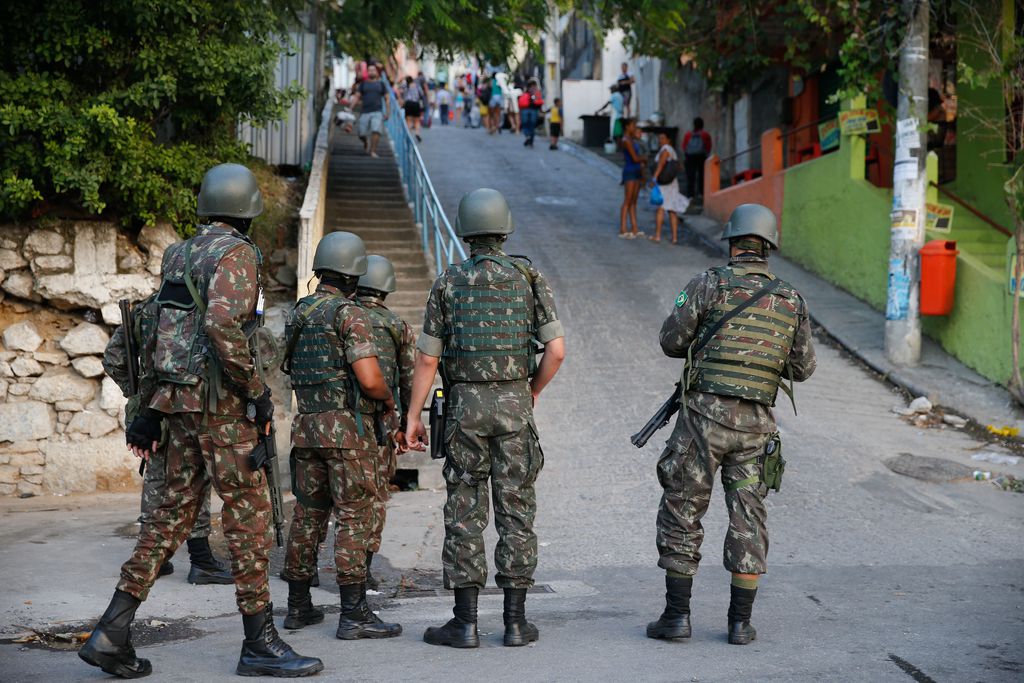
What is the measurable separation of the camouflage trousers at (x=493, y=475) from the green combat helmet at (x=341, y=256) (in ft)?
2.93

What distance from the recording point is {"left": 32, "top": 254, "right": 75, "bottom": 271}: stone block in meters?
9.64

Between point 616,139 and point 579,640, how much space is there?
21571 mm

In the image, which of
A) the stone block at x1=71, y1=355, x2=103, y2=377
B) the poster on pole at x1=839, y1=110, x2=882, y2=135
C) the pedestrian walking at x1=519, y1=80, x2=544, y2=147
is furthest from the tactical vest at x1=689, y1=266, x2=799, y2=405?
the pedestrian walking at x1=519, y1=80, x2=544, y2=147

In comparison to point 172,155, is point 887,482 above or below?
below

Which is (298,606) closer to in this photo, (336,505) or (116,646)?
(336,505)

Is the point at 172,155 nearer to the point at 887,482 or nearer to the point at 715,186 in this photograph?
the point at 887,482

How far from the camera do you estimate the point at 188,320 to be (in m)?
4.45

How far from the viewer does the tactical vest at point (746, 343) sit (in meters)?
5.02

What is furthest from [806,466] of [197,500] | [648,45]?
[648,45]

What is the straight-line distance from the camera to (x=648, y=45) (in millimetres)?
16422

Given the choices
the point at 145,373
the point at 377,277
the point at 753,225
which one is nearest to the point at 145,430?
the point at 145,373

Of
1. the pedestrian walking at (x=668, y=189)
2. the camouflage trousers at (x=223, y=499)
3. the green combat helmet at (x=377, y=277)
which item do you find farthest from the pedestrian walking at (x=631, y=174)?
the camouflage trousers at (x=223, y=499)

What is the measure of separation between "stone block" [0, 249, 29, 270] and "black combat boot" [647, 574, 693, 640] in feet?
23.3

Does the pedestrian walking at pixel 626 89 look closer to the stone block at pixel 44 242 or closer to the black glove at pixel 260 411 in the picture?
the stone block at pixel 44 242
